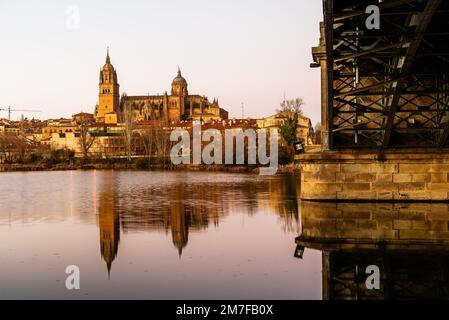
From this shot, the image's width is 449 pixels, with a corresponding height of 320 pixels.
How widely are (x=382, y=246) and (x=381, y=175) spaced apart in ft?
24.4

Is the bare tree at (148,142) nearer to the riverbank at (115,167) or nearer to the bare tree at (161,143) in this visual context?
the bare tree at (161,143)

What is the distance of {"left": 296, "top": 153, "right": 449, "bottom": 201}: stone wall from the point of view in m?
18.9

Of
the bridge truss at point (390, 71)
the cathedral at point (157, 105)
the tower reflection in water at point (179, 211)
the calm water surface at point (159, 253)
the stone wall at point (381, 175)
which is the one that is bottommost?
the calm water surface at point (159, 253)

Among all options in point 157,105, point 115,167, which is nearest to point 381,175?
point 115,167

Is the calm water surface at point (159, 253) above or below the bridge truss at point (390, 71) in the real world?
below

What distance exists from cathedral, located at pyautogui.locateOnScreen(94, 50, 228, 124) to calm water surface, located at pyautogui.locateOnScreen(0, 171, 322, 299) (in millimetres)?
165098

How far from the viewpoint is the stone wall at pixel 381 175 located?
18922 mm

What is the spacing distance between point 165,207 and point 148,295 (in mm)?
13678

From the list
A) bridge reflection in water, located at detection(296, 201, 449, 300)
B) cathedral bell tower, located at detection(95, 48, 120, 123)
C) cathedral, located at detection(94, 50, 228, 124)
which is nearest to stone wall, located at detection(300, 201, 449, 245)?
bridge reflection in water, located at detection(296, 201, 449, 300)

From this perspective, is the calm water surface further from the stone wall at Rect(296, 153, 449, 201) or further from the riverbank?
the riverbank

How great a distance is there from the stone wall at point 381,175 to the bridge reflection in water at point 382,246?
1.44 ft

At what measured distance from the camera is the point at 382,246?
39.7 ft

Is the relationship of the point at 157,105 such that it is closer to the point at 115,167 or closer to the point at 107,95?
the point at 107,95

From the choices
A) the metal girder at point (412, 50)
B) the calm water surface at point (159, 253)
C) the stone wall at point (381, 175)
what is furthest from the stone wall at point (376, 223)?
the metal girder at point (412, 50)
